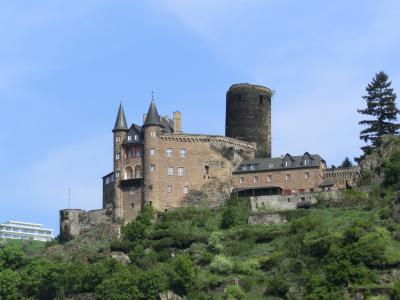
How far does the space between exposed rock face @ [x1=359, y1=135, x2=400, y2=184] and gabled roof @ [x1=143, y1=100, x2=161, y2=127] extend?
61.2ft

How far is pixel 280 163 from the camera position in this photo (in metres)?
107

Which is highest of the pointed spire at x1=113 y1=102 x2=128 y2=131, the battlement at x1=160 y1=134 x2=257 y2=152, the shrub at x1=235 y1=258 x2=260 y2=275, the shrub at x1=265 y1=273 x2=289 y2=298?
the pointed spire at x1=113 y1=102 x2=128 y2=131

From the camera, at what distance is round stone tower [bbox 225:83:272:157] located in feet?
373

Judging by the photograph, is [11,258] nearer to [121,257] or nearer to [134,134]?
[121,257]

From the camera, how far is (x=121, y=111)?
4306 inches

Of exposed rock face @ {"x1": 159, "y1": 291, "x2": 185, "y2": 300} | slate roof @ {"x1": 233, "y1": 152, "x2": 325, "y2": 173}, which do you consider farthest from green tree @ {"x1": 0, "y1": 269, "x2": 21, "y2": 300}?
slate roof @ {"x1": 233, "y1": 152, "x2": 325, "y2": 173}

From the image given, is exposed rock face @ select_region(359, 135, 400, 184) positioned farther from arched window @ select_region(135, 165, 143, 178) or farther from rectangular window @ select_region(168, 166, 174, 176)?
arched window @ select_region(135, 165, 143, 178)

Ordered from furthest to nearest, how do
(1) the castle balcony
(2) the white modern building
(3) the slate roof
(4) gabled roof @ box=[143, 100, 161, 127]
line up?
(2) the white modern building → (4) gabled roof @ box=[143, 100, 161, 127] → (3) the slate roof → (1) the castle balcony

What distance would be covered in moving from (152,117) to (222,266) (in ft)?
67.2

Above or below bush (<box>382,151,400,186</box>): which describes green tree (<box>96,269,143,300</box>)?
below

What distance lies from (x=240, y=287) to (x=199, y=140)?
893 inches

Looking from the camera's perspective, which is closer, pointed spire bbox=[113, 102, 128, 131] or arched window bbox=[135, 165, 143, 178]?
arched window bbox=[135, 165, 143, 178]

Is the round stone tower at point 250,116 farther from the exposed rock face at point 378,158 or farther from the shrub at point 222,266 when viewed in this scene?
the shrub at point 222,266

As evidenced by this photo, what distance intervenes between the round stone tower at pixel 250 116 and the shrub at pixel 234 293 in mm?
28477
